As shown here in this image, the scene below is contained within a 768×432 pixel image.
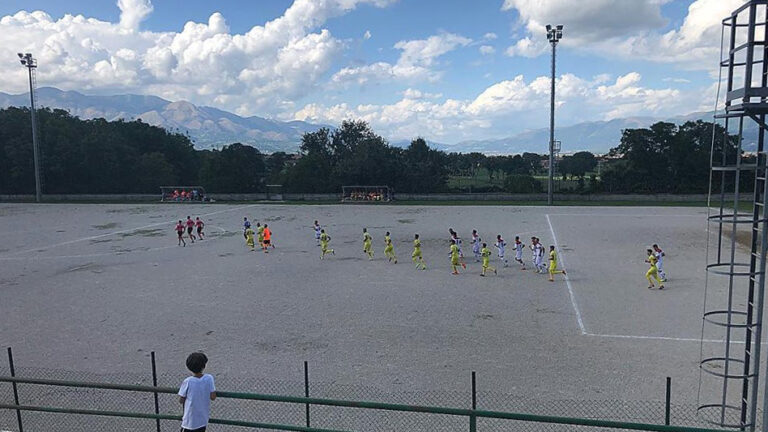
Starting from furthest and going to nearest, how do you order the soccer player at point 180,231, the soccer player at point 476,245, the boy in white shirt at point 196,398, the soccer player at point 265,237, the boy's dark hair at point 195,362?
the soccer player at point 180,231 < the soccer player at point 265,237 < the soccer player at point 476,245 < the boy in white shirt at point 196,398 < the boy's dark hair at point 195,362

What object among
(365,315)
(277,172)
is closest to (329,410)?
(365,315)

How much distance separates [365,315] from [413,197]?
45.1 m

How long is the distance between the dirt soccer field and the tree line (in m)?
33.0

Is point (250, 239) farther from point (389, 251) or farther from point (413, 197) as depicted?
point (413, 197)

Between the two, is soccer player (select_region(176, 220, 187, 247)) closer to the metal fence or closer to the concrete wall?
the metal fence

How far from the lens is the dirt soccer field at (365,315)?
10773 mm

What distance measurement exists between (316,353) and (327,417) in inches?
123

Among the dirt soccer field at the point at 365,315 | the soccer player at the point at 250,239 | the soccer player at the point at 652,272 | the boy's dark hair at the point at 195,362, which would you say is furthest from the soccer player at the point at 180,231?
the boy's dark hair at the point at 195,362

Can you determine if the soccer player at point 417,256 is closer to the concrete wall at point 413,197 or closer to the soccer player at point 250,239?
the soccer player at point 250,239

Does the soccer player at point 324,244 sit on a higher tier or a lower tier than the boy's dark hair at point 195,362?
lower

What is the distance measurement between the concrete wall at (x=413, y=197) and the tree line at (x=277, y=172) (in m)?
3.68

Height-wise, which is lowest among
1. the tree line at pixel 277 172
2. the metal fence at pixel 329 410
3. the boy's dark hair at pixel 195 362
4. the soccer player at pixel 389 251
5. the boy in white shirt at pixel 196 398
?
the metal fence at pixel 329 410

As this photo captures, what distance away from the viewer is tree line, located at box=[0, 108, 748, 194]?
59.3m

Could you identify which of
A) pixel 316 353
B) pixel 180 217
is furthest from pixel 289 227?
pixel 316 353
